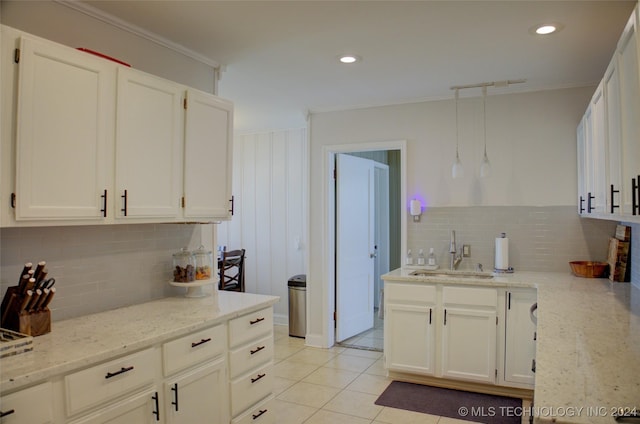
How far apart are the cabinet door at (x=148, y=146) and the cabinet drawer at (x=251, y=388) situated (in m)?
1.07

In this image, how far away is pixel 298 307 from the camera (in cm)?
503

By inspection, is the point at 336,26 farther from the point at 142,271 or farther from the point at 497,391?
the point at 497,391

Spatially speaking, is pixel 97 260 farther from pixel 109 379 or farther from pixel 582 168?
pixel 582 168

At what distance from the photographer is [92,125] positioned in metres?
2.10

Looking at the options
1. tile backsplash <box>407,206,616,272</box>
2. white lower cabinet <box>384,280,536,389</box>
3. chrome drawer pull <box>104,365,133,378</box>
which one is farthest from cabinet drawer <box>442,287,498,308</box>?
chrome drawer pull <box>104,365,133,378</box>

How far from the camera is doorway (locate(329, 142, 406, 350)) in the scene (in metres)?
4.75

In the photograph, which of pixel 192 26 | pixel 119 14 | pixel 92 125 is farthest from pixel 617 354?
pixel 119 14

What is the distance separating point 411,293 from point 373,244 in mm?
1853

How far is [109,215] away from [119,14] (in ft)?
3.94

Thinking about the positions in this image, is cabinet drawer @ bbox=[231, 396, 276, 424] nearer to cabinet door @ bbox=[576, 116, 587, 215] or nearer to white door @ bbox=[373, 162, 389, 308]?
cabinet door @ bbox=[576, 116, 587, 215]

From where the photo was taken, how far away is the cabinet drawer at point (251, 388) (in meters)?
2.51

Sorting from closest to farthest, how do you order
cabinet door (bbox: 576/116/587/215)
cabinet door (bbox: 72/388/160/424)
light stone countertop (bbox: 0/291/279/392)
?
light stone countertop (bbox: 0/291/279/392), cabinet door (bbox: 72/388/160/424), cabinet door (bbox: 576/116/587/215)

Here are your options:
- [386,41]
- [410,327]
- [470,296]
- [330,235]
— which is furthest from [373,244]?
[386,41]

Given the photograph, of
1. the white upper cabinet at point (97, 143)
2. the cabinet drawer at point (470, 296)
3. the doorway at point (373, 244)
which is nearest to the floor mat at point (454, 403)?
the cabinet drawer at point (470, 296)
